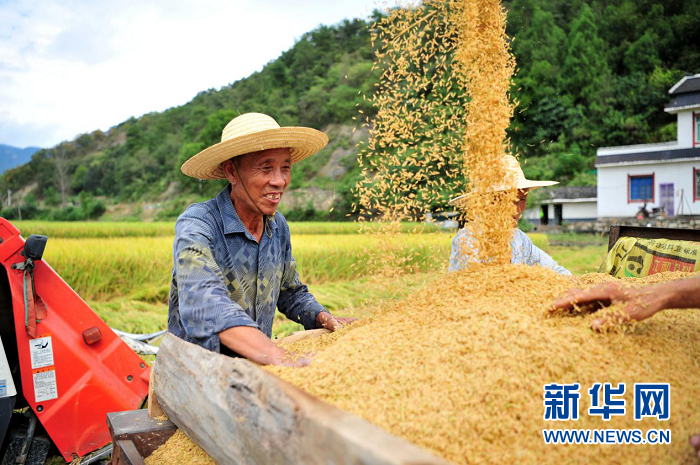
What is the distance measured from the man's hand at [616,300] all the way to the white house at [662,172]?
2474cm

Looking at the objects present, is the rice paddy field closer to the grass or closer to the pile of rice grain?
the pile of rice grain

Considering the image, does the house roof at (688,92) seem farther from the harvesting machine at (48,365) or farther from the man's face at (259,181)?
the harvesting machine at (48,365)

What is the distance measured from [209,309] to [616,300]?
1388 millimetres

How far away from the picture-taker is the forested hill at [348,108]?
3331 cm

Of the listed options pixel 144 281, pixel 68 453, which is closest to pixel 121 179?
pixel 144 281

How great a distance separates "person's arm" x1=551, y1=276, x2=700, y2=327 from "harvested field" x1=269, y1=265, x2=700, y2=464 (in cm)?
6

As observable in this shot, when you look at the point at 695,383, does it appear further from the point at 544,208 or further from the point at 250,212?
the point at 544,208

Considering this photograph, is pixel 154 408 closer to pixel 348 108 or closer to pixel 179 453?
pixel 179 453

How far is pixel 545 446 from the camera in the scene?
110cm

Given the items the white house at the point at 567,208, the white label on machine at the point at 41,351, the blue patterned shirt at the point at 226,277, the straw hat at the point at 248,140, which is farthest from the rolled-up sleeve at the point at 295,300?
the white house at the point at 567,208

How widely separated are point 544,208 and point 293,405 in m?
28.3

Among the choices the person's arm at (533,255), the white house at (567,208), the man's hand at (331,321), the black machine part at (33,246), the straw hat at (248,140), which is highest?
the straw hat at (248,140)

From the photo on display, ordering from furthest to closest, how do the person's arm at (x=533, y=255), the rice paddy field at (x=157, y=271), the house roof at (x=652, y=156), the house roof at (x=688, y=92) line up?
the house roof at (x=688, y=92), the house roof at (x=652, y=156), the rice paddy field at (x=157, y=271), the person's arm at (x=533, y=255)

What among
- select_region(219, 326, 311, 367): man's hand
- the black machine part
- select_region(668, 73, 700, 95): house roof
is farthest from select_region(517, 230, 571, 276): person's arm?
select_region(668, 73, 700, 95): house roof
